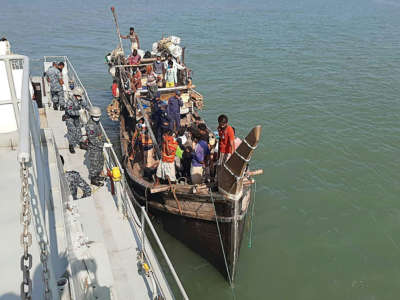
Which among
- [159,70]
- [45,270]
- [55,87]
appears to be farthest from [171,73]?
[45,270]

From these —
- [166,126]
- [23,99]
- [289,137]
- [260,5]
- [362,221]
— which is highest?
[260,5]

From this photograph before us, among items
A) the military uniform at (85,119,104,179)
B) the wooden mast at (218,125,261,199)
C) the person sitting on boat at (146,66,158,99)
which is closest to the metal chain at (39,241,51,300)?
the wooden mast at (218,125,261,199)

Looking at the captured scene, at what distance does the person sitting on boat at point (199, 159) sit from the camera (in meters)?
8.33

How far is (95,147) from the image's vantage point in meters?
8.83

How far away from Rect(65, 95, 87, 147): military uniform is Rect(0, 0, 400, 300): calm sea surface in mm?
4451

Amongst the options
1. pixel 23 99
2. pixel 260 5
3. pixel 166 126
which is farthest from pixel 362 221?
pixel 260 5

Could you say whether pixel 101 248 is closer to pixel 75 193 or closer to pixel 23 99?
pixel 23 99

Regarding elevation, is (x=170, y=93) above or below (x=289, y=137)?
above

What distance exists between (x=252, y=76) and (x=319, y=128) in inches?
352

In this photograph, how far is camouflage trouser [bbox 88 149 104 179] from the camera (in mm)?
8883

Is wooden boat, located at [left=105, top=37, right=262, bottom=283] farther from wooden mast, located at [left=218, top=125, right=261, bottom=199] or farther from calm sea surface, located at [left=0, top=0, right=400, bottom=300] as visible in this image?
calm sea surface, located at [left=0, top=0, right=400, bottom=300]

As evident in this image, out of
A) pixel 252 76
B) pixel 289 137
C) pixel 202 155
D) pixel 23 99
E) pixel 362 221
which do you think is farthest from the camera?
pixel 252 76

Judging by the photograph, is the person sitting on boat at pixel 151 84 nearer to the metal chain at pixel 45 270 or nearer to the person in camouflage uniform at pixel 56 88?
the person in camouflage uniform at pixel 56 88

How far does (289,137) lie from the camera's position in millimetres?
16719
